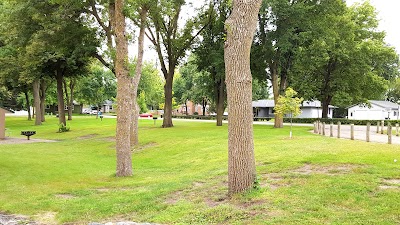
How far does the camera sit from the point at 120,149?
1313cm

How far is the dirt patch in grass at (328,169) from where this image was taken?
30.0ft

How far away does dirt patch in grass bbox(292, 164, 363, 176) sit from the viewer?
9141 millimetres

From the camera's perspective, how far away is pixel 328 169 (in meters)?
9.53

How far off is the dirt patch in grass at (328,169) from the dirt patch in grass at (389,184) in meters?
1.16

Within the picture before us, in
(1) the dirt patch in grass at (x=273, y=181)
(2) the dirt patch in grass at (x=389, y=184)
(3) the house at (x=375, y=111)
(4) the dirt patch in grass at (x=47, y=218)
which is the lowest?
(4) the dirt patch in grass at (x=47, y=218)

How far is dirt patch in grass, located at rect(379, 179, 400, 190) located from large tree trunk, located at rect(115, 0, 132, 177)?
329 inches

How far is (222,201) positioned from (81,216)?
300cm

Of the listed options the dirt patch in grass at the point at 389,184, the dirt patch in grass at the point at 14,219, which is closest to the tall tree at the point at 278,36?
the dirt patch in grass at the point at 389,184

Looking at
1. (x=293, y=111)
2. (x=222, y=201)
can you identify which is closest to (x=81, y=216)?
(x=222, y=201)

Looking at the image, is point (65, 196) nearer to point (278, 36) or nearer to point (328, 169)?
point (328, 169)

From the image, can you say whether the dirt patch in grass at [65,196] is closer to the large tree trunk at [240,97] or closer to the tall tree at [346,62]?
the large tree trunk at [240,97]

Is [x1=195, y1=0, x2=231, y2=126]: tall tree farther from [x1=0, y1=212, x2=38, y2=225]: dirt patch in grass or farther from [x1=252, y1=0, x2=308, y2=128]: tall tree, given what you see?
[x1=0, y1=212, x2=38, y2=225]: dirt patch in grass

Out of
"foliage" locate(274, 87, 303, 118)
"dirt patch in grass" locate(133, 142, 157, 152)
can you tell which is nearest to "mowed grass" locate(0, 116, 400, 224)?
"dirt patch in grass" locate(133, 142, 157, 152)

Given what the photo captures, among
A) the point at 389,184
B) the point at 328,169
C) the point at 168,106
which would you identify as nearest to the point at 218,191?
the point at 328,169
